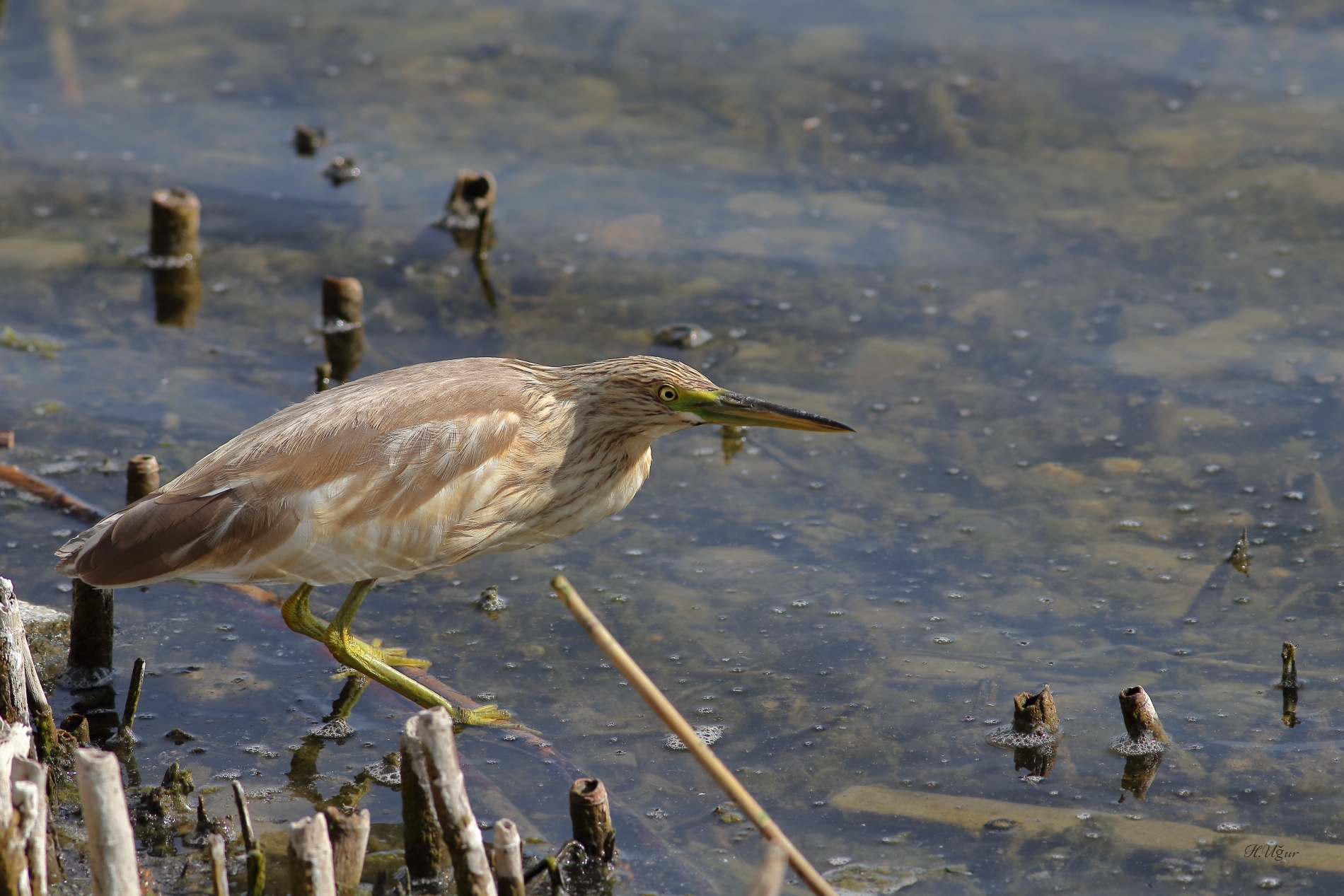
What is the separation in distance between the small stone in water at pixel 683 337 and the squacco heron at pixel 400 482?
2195 millimetres

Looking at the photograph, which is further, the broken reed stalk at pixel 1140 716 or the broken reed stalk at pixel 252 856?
the broken reed stalk at pixel 1140 716

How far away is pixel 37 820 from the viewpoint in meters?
3.14

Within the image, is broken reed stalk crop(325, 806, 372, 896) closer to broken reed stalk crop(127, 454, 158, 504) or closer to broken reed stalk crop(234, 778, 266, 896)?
broken reed stalk crop(234, 778, 266, 896)

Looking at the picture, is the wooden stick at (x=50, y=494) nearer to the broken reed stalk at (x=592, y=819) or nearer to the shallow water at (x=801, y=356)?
the shallow water at (x=801, y=356)

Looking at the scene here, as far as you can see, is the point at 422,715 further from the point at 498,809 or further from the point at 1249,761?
the point at 1249,761

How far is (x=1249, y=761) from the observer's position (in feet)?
14.7

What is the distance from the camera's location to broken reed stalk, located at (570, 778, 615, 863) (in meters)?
3.73

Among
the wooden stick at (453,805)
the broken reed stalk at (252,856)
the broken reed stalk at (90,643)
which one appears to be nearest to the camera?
the wooden stick at (453,805)

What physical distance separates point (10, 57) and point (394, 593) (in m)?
6.35

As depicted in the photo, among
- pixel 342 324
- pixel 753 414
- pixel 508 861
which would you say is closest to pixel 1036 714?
pixel 753 414

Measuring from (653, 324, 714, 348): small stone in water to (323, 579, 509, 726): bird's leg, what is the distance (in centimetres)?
266

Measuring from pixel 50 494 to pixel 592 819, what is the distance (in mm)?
2934

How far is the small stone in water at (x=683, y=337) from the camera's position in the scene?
716 centimetres

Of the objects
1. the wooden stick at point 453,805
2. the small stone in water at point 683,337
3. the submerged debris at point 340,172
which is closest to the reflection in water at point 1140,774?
the wooden stick at point 453,805
